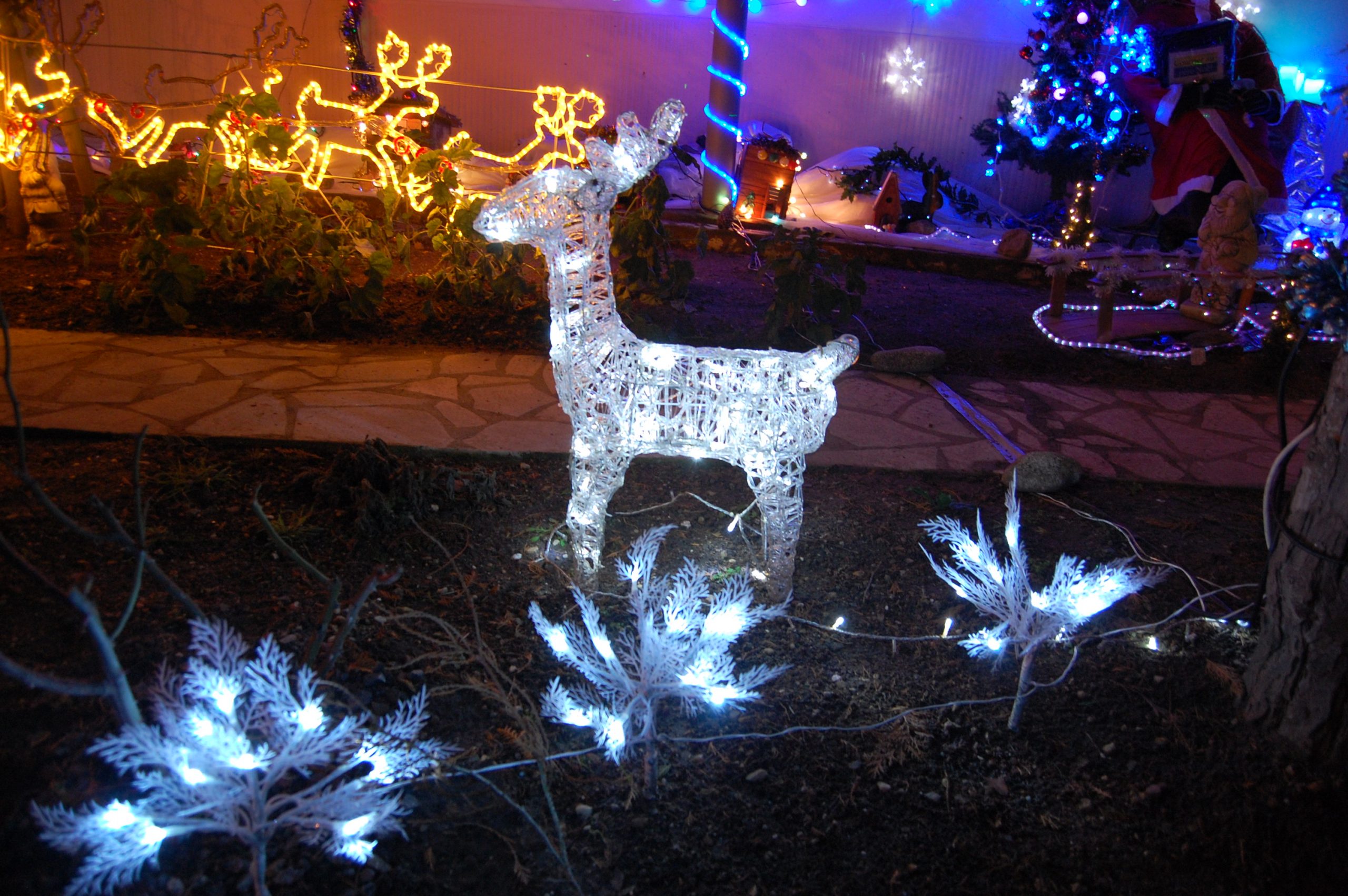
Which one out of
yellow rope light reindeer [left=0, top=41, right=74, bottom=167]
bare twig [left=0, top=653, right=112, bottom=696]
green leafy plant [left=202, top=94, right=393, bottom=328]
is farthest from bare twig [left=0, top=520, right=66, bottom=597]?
yellow rope light reindeer [left=0, top=41, right=74, bottom=167]

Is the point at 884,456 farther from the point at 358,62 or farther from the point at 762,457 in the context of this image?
the point at 358,62

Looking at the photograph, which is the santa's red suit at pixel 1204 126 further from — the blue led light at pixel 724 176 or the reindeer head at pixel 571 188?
the reindeer head at pixel 571 188

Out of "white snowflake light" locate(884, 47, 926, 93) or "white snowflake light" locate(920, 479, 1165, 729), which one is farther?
"white snowflake light" locate(884, 47, 926, 93)

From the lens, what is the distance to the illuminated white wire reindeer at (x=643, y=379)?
248cm

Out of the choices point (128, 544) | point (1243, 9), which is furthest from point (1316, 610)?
point (1243, 9)

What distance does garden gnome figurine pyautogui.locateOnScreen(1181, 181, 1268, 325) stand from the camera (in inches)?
241

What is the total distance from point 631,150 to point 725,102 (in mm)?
6715

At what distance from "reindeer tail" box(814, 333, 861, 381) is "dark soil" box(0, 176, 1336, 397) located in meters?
2.67

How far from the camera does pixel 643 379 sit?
2.63 metres

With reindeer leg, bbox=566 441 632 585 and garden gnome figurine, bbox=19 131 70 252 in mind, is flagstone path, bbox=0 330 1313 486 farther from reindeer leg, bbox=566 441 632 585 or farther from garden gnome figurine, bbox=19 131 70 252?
garden gnome figurine, bbox=19 131 70 252

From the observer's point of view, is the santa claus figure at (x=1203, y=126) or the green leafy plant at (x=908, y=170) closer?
the santa claus figure at (x=1203, y=126)

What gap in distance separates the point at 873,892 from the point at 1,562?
2983 mm

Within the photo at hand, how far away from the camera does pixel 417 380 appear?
184 inches

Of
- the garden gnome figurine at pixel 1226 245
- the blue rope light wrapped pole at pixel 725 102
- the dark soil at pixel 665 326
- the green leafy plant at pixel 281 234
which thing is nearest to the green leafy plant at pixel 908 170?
the blue rope light wrapped pole at pixel 725 102
